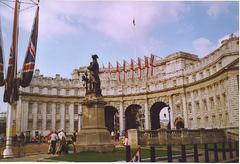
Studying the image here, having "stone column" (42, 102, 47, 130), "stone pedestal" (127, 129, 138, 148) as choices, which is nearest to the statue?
"stone pedestal" (127, 129, 138, 148)

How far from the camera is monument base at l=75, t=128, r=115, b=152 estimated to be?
17938mm

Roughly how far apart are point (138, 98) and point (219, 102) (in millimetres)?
19793

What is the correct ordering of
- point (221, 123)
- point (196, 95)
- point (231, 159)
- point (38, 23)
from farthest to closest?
point (196, 95) < point (221, 123) < point (38, 23) < point (231, 159)

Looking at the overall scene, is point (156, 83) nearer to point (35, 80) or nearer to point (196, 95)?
point (196, 95)

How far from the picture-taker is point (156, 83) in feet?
188

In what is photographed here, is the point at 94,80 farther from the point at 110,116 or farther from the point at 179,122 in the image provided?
the point at 110,116

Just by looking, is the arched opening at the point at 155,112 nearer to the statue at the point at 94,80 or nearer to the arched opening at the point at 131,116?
the arched opening at the point at 131,116

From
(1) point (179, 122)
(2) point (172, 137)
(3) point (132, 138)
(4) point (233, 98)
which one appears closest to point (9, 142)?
(3) point (132, 138)

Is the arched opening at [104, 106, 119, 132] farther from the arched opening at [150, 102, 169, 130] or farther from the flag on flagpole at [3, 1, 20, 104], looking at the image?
the flag on flagpole at [3, 1, 20, 104]

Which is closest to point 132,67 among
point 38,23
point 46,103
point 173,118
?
point 173,118

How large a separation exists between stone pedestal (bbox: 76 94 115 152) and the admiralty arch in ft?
84.2

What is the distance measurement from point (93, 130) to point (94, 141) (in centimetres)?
66

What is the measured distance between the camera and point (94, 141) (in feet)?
59.2

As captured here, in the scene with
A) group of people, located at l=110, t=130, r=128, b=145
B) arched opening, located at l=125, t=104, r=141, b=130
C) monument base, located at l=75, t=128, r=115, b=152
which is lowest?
group of people, located at l=110, t=130, r=128, b=145
